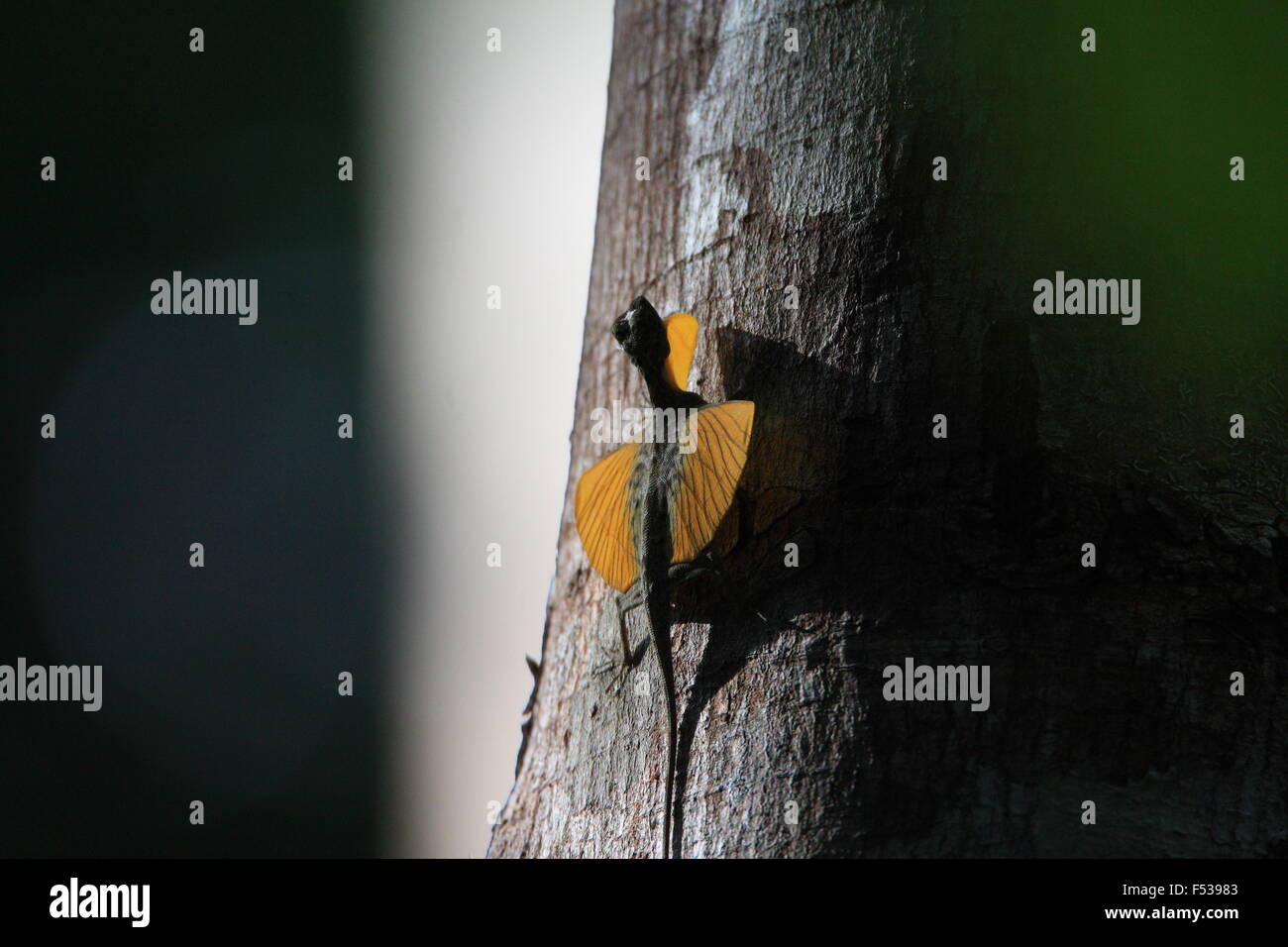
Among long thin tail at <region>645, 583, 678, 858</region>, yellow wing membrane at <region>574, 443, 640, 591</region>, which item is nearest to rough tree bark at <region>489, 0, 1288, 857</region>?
long thin tail at <region>645, 583, 678, 858</region>

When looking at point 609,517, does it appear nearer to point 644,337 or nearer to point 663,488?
point 663,488

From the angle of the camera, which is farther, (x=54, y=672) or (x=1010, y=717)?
(x=54, y=672)

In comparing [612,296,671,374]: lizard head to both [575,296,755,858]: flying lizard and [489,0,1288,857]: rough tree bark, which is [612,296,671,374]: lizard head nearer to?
[575,296,755,858]: flying lizard

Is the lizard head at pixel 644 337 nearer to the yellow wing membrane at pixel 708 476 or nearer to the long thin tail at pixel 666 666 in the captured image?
the yellow wing membrane at pixel 708 476

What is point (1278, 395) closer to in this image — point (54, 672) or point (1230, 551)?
point (1230, 551)

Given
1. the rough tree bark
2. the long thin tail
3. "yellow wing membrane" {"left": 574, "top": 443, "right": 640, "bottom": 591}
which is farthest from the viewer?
"yellow wing membrane" {"left": 574, "top": 443, "right": 640, "bottom": 591}

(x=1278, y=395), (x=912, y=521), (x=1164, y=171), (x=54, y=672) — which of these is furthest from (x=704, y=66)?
(x=54, y=672)
